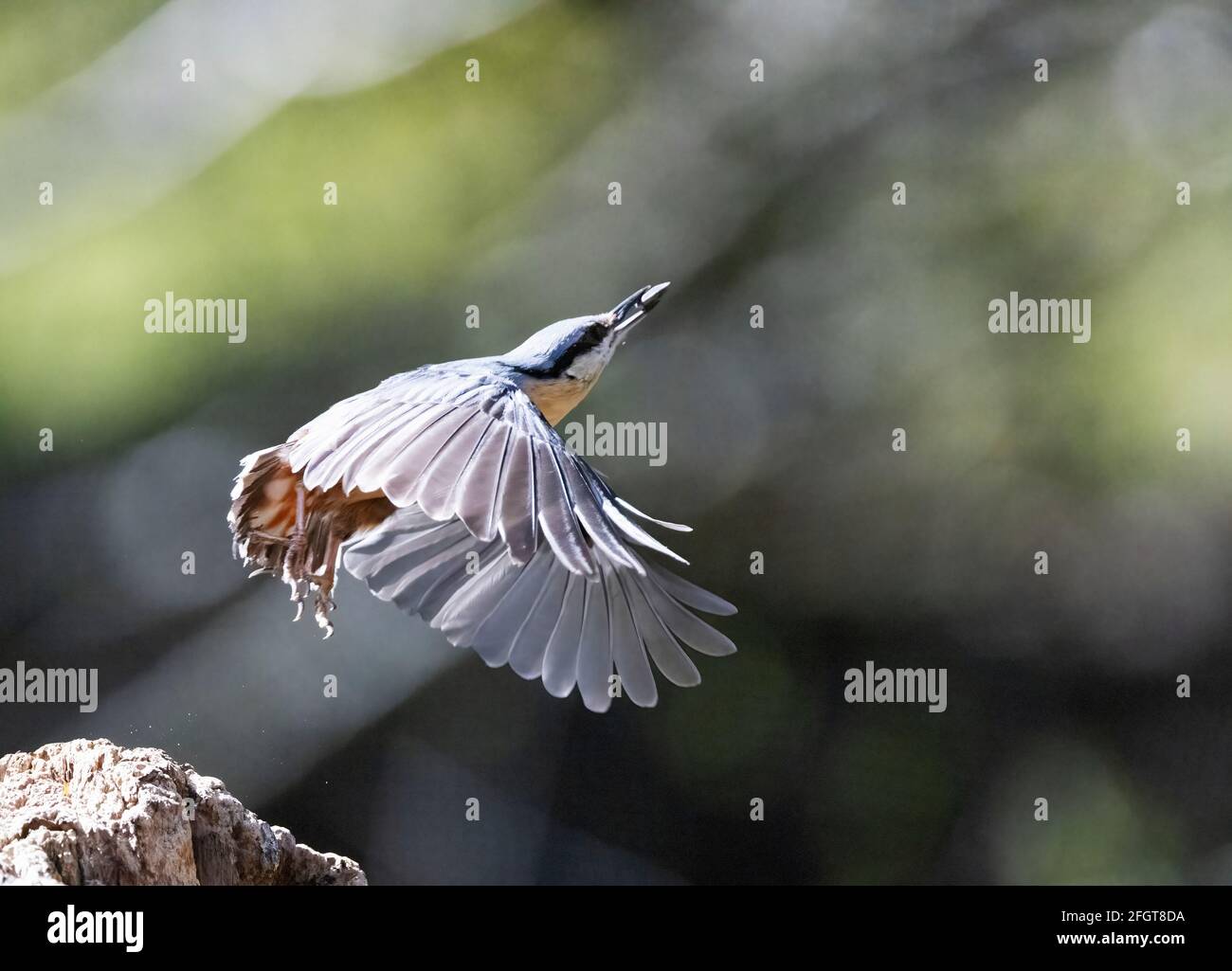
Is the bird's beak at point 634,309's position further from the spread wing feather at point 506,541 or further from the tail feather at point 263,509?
the tail feather at point 263,509

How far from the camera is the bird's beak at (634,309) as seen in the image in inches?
102

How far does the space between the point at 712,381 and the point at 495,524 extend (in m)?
1.84

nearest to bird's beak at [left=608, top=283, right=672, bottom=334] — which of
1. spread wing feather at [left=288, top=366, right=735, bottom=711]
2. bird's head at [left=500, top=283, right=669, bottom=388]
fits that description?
bird's head at [left=500, top=283, right=669, bottom=388]

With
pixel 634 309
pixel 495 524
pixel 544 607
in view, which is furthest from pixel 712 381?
pixel 495 524

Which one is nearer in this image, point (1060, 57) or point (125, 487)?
point (125, 487)

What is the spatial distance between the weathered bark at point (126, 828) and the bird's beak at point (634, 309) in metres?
1.19

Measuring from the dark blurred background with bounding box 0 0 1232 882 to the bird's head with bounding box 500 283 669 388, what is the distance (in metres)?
0.77

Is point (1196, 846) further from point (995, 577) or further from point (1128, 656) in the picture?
point (995, 577)

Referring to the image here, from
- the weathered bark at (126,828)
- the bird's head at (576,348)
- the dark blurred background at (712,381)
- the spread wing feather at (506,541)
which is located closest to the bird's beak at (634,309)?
the bird's head at (576,348)

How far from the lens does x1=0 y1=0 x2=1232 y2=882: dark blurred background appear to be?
321 cm

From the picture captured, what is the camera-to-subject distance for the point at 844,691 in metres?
3.34

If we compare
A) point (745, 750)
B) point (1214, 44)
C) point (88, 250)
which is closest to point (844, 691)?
point (745, 750)

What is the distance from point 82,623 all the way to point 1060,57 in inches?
115

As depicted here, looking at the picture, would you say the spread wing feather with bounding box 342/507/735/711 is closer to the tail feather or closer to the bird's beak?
the tail feather
